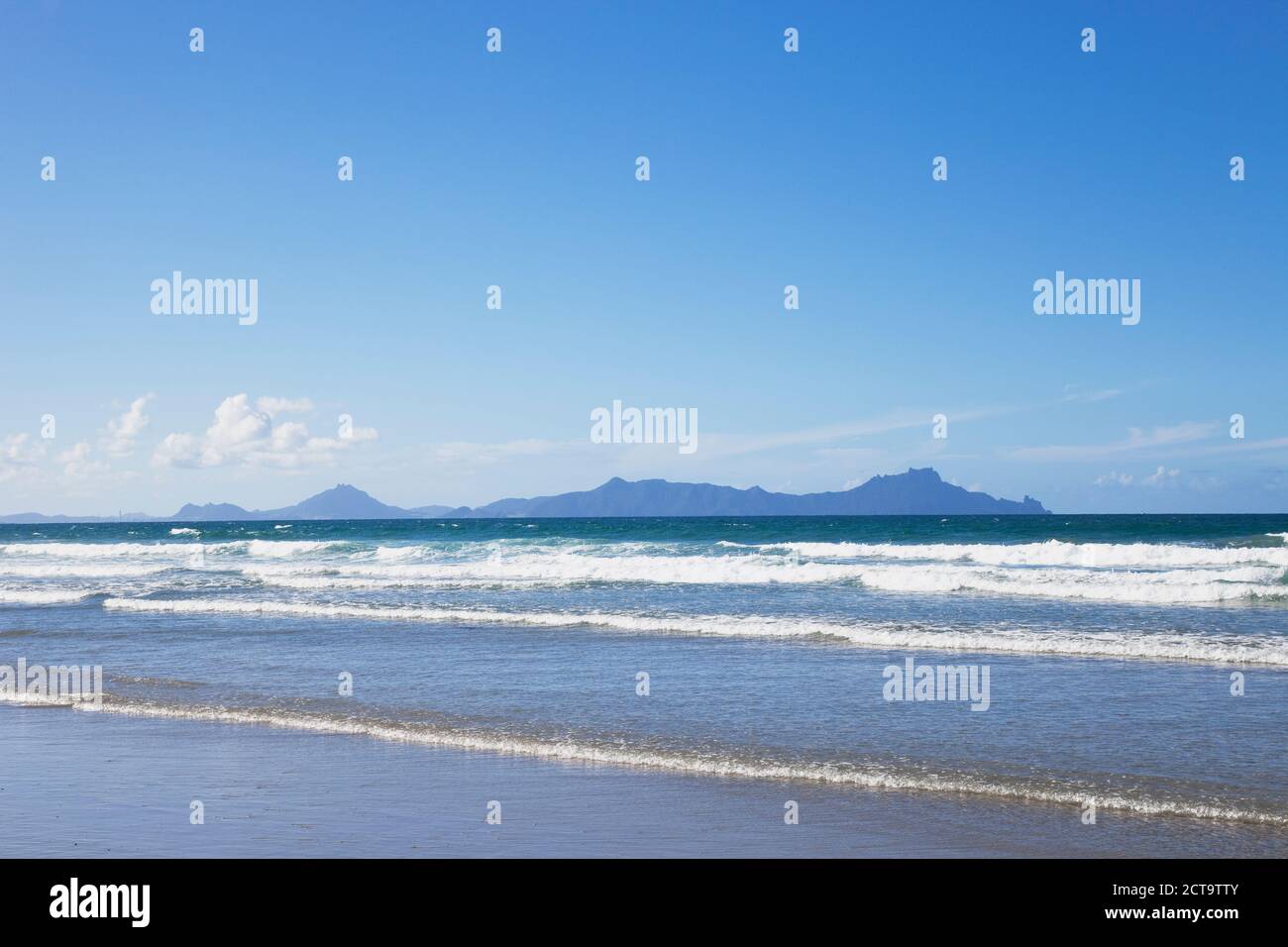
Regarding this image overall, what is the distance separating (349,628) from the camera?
63.8 feet

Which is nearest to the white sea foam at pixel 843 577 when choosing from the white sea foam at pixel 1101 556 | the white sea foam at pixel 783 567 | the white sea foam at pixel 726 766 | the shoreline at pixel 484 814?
the white sea foam at pixel 783 567

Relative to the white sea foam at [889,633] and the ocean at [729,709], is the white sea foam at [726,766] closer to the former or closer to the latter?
the ocean at [729,709]

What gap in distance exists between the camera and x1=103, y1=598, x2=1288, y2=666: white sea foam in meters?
14.5

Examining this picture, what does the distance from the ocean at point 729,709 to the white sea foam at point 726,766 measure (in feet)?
0.11

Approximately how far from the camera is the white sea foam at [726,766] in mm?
7316

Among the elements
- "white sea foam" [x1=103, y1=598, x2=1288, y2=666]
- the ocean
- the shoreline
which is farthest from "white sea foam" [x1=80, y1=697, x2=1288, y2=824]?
"white sea foam" [x1=103, y1=598, x2=1288, y2=666]

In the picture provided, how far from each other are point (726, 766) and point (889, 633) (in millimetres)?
8892

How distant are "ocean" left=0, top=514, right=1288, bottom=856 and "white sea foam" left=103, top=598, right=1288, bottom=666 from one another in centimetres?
9

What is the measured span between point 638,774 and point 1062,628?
1132 centimetres

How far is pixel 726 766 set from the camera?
28.5ft

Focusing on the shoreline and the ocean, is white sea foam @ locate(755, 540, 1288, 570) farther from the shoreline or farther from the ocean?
the shoreline
